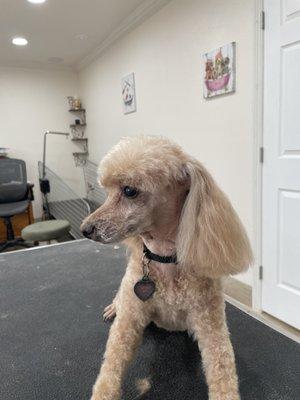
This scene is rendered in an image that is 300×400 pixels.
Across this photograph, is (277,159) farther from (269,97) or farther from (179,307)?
(179,307)

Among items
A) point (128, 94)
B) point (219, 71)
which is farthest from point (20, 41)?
point (219, 71)

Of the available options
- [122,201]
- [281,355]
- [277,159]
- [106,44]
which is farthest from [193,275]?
[106,44]

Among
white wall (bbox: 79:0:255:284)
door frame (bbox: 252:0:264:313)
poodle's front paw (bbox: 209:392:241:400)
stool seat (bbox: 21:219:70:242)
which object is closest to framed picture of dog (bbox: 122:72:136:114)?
white wall (bbox: 79:0:255:284)

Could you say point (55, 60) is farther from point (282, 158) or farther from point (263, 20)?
point (282, 158)

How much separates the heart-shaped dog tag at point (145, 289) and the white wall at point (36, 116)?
4.02m

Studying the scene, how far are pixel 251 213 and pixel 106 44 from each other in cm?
248

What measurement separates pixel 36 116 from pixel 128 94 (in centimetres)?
180

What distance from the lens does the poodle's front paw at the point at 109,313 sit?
882mm

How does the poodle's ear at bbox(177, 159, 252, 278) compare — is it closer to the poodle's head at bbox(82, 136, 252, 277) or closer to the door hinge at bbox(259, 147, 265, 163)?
the poodle's head at bbox(82, 136, 252, 277)

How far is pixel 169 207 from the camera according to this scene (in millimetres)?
598

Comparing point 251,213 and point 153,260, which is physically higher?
point 153,260

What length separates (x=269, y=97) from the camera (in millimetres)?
1480

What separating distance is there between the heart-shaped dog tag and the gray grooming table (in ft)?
0.64

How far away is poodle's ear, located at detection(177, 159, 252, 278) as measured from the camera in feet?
1.87
